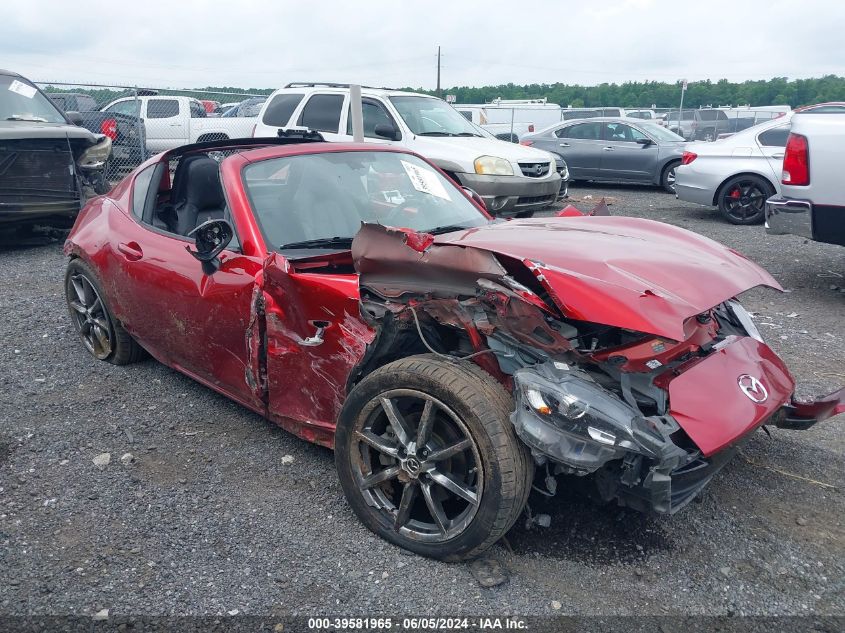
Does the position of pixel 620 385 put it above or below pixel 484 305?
below

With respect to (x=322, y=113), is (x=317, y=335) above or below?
below

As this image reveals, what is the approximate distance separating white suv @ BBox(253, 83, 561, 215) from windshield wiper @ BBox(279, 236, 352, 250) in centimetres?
577

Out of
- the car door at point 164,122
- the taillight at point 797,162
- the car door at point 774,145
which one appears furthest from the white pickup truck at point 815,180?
the car door at point 164,122

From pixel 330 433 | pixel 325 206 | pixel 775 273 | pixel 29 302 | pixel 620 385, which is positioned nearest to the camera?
pixel 620 385

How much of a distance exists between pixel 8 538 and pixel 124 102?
13.7 m

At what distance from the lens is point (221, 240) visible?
3.52 m

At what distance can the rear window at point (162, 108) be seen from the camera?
14.8 m

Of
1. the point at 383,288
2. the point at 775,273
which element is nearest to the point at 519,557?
the point at 383,288

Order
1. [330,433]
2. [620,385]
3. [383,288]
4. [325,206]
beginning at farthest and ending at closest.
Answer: [325,206] < [330,433] < [383,288] < [620,385]

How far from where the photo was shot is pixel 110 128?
1184cm

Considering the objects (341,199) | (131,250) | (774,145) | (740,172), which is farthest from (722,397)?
(774,145)

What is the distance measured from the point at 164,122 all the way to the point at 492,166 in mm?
9021

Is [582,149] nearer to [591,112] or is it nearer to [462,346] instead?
[591,112]

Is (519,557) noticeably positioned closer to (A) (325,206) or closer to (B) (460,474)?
(B) (460,474)
